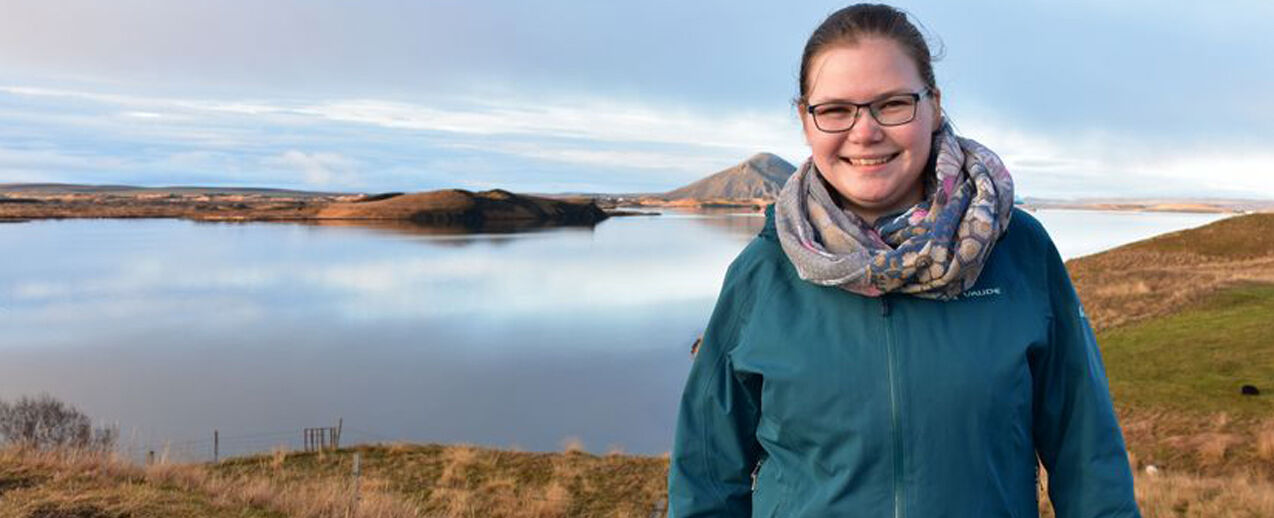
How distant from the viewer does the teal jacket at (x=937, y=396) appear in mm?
1514

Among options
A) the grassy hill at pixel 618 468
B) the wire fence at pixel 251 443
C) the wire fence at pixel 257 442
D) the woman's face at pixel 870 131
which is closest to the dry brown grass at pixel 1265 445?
the grassy hill at pixel 618 468

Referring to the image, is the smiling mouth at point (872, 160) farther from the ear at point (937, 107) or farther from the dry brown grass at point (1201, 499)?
the dry brown grass at point (1201, 499)

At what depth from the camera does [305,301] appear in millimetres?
41438

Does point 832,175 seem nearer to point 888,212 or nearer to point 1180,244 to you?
point 888,212

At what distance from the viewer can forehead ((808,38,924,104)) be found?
5.16 feet

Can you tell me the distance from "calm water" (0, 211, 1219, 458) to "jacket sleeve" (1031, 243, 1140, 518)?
16.2 meters

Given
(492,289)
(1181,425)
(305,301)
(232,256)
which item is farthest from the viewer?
(232,256)

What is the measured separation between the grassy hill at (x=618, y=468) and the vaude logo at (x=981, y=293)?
18.0ft

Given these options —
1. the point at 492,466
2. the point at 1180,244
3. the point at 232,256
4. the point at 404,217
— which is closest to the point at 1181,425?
the point at 492,466

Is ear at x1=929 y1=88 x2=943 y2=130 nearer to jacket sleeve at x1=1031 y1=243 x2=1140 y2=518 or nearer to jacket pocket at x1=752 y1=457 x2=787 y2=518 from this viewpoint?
jacket sleeve at x1=1031 y1=243 x2=1140 y2=518

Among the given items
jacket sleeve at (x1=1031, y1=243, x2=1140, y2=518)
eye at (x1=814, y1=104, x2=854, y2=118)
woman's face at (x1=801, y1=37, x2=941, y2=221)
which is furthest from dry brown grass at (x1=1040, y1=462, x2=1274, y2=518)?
eye at (x1=814, y1=104, x2=854, y2=118)

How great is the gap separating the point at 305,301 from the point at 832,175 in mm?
43699

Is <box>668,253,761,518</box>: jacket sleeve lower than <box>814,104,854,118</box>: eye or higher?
lower

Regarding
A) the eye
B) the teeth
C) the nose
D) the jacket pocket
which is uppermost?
the eye
